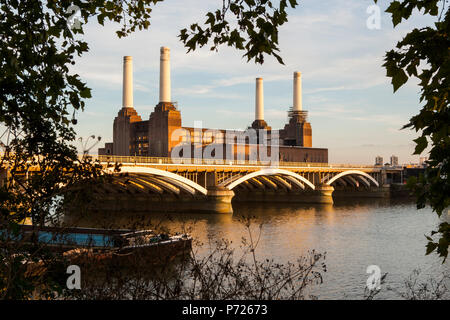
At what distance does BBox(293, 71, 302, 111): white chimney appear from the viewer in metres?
102

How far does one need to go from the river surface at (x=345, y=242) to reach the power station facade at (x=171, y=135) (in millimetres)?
33213

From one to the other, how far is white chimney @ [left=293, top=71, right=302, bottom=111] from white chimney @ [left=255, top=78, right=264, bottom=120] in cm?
884

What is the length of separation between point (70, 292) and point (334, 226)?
3386 cm

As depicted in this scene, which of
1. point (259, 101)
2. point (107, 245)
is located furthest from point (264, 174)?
point (107, 245)

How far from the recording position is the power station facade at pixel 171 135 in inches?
3051

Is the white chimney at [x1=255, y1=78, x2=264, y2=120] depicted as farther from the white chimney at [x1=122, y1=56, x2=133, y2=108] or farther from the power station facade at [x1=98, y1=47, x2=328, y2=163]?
the white chimney at [x1=122, y1=56, x2=133, y2=108]

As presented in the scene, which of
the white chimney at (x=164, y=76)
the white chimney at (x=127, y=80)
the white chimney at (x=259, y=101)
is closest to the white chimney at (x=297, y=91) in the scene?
the white chimney at (x=259, y=101)

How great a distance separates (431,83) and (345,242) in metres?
26.7

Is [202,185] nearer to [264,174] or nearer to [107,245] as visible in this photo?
[264,174]

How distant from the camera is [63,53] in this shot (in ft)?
16.4

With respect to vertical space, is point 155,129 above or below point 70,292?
above

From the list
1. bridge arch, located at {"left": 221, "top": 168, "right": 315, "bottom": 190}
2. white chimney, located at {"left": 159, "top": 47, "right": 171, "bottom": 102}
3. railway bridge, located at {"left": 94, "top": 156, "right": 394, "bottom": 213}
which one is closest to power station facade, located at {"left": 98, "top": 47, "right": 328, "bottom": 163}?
white chimney, located at {"left": 159, "top": 47, "right": 171, "bottom": 102}
